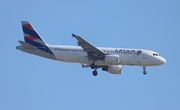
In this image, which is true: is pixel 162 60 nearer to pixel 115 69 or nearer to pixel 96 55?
pixel 115 69

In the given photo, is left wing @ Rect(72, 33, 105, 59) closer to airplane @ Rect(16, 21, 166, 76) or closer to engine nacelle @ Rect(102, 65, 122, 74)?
airplane @ Rect(16, 21, 166, 76)

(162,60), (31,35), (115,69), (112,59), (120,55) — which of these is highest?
(31,35)

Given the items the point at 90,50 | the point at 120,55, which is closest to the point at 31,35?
the point at 90,50

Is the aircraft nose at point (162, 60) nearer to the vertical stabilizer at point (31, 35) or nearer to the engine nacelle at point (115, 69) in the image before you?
the engine nacelle at point (115, 69)

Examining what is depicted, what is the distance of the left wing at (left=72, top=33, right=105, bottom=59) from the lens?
56834mm

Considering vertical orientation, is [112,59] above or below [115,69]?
above

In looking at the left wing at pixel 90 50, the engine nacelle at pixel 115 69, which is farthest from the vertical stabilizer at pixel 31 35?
the engine nacelle at pixel 115 69

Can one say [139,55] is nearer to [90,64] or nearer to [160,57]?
[160,57]

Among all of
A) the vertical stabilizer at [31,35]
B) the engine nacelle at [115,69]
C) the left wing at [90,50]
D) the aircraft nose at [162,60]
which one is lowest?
the engine nacelle at [115,69]

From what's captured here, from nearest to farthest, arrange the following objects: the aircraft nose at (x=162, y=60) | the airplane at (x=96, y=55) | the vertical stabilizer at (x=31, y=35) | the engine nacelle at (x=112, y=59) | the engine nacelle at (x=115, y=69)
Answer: the engine nacelle at (x=112, y=59)
the airplane at (x=96, y=55)
the aircraft nose at (x=162, y=60)
the vertical stabilizer at (x=31, y=35)
the engine nacelle at (x=115, y=69)

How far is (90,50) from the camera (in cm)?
5844

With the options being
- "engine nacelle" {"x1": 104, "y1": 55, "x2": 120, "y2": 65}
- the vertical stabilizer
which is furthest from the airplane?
the vertical stabilizer

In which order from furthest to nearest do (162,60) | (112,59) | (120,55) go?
(162,60)
(120,55)
(112,59)

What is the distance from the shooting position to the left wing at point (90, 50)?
56834mm
